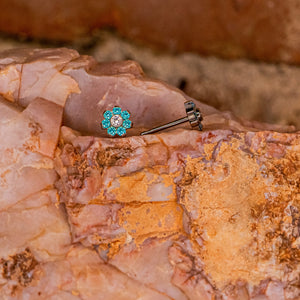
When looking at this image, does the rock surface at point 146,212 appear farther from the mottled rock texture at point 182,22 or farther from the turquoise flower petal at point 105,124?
the mottled rock texture at point 182,22

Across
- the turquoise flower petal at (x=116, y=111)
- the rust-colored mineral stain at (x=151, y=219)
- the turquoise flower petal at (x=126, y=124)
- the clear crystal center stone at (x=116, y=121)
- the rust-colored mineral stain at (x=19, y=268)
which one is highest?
the turquoise flower petal at (x=116, y=111)

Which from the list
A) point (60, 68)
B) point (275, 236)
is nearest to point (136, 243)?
point (275, 236)

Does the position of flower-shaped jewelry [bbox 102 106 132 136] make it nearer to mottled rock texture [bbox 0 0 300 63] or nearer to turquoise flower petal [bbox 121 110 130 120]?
turquoise flower petal [bbox 121 110 130 120]

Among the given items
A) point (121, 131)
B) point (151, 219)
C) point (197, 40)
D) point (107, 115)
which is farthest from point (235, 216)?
point (197, 40)

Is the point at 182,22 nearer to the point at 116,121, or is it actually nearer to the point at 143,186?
the point at 116,121

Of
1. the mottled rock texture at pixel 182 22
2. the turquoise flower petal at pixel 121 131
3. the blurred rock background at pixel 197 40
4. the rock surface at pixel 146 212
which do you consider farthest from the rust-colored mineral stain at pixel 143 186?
the mottled rock texture at pixel 182 22
